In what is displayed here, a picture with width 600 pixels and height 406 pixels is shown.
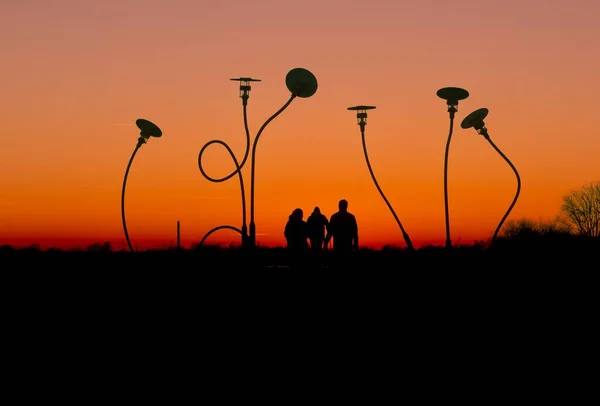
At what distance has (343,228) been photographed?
24391 millimetres

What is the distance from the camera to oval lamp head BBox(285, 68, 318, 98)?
27500 mm

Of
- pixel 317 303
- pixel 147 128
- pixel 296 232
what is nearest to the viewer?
pixel 317 303

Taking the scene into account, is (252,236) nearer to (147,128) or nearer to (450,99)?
(147,128)

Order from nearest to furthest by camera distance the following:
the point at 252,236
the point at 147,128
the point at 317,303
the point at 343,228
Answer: the point at 317,303 < the point at 343,228 < the point at 252,236 < the point at 147,128

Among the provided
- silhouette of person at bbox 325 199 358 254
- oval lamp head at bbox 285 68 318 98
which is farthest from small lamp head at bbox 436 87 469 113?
silhouette of person at bbox 325 199 358 254

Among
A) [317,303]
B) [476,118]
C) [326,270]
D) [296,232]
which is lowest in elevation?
[317,303]

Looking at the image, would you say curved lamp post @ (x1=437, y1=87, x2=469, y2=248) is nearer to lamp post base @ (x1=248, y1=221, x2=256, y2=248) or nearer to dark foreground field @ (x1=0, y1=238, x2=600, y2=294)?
dark foreground field @ (x1=0, y1=238, x2=600, y2=294)

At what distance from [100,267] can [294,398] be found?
1771 centimetres

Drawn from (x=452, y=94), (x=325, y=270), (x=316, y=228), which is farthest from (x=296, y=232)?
(x=452, y=94)

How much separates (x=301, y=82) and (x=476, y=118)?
6968 mm

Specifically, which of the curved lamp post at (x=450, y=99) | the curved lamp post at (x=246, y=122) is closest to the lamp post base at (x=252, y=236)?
the curved lamp post at (x=246, y=122)

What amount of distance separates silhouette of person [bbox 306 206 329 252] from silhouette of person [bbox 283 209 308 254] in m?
0.32

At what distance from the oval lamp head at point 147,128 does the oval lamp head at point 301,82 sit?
189 inches

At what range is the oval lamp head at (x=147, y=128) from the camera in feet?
98.0
